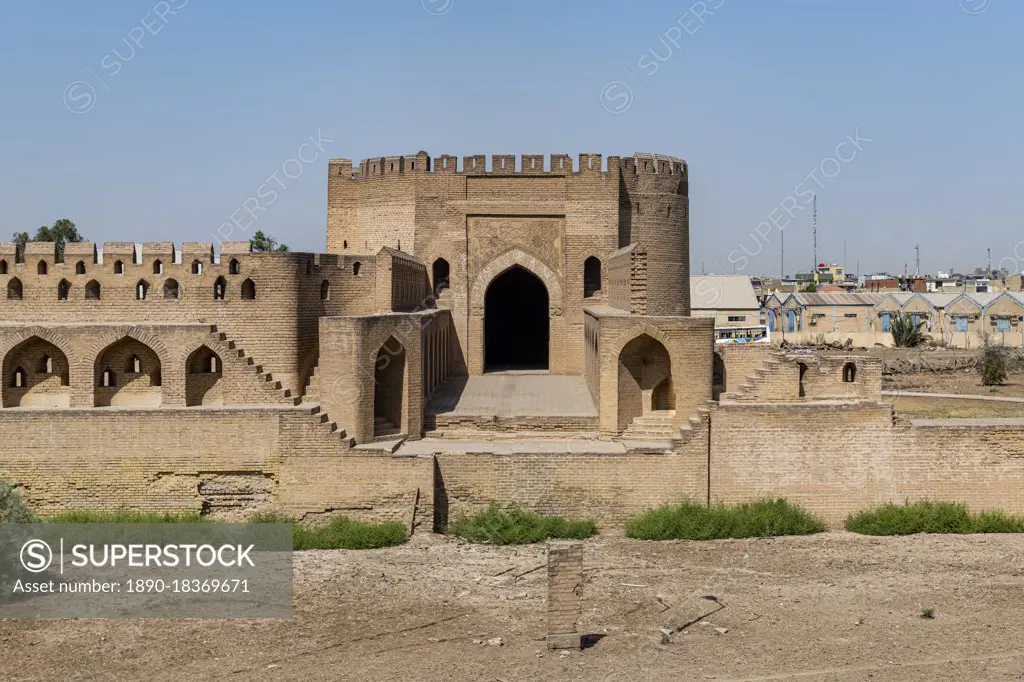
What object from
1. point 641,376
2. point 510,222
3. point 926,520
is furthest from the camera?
point 510,222

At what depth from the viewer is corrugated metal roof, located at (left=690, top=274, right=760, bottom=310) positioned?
53750 mm

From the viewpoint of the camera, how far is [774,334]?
170 ft

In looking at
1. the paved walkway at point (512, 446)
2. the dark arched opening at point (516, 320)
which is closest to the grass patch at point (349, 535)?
the paved walkway at point (512, 446)

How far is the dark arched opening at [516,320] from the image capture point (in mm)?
31234

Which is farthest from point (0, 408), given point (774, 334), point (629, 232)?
point (774, 334)

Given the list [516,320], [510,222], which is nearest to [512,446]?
[510,222]

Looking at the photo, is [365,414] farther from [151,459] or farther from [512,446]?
[151,459]

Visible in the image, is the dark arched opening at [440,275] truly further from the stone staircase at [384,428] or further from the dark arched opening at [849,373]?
the dark arched opening at [849,373]

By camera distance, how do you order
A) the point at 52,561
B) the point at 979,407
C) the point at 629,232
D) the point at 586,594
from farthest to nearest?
the point at 979,407
the point at 629,232
the point at 52,561
the point at 586,594

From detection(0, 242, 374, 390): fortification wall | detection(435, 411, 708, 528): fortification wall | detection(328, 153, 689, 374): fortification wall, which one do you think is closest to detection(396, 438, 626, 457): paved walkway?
detection(435, 411, 708, 528): fortification wall

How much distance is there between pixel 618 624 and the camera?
1177cm

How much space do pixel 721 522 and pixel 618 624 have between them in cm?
412

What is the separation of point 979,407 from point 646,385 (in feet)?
44.1

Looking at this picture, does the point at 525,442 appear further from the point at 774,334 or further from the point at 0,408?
the point at 774,334
